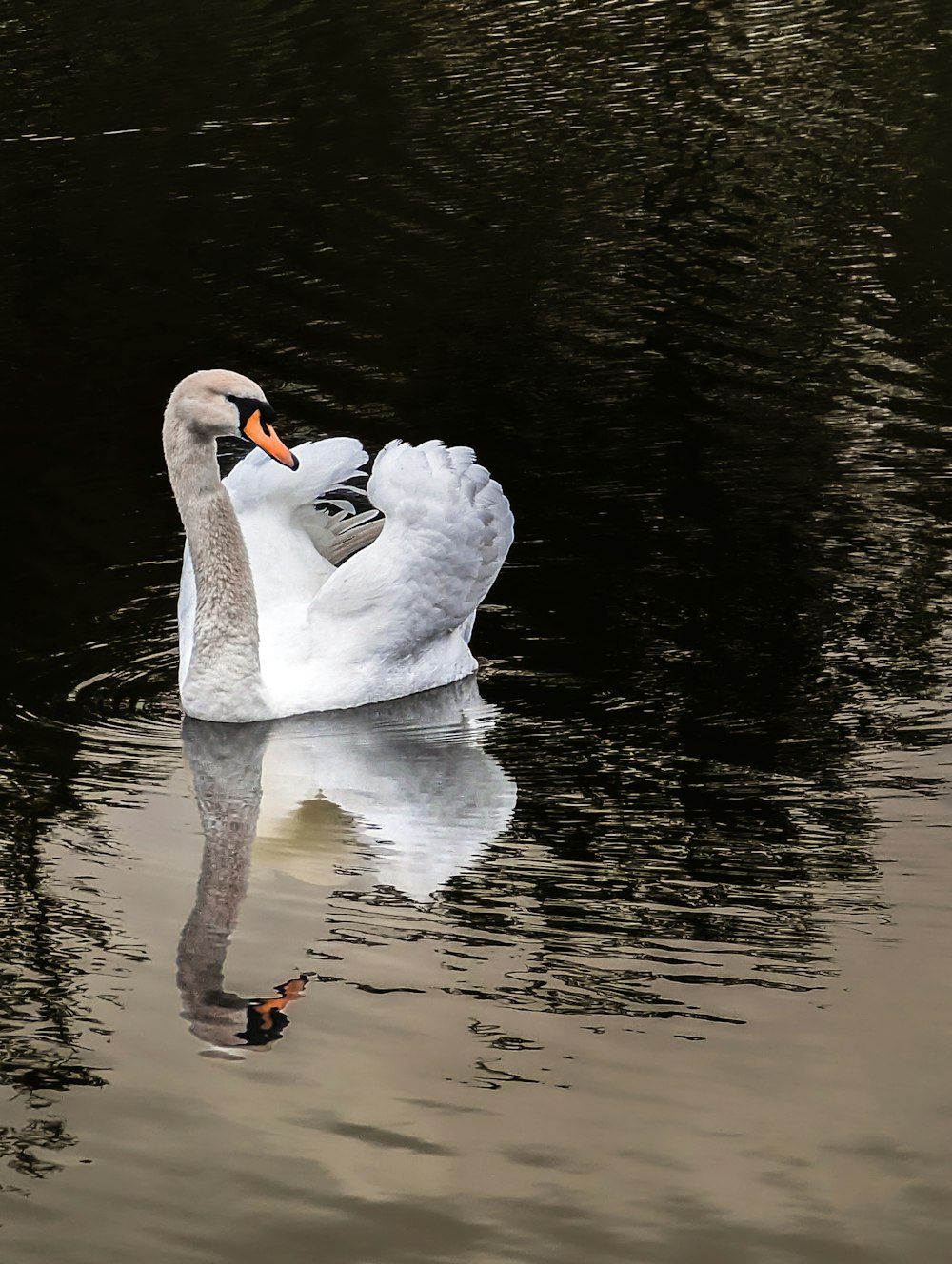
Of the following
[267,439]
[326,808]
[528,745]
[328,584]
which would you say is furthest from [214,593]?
[528,745]

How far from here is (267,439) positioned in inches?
338

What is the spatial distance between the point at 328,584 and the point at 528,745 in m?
1.26

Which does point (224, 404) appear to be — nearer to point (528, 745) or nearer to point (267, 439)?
point (267, 439)

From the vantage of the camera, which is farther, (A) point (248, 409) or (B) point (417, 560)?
(B) point (417, 560)

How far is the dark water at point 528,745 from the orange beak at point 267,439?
3.86 feet

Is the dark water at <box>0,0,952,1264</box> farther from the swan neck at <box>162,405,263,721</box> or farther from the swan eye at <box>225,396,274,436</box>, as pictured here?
the swan eye at <box>225,396,274,436</box>

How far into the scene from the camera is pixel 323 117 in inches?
800

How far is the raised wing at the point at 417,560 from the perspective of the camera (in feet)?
29.7

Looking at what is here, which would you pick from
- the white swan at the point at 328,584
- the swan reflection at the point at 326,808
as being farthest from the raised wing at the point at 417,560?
the swan reflection at the point at 326,808

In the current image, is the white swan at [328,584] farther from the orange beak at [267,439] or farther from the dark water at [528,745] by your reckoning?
the dark water at [528,745]

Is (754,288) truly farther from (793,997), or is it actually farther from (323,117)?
(793,997)

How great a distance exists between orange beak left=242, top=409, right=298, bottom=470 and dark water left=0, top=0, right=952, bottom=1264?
1177 millimetres

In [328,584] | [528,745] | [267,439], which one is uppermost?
[267,439]

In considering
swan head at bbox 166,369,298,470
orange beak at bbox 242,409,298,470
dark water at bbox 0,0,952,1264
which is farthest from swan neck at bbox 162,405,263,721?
orange beak at bbox 242,409,298,470
